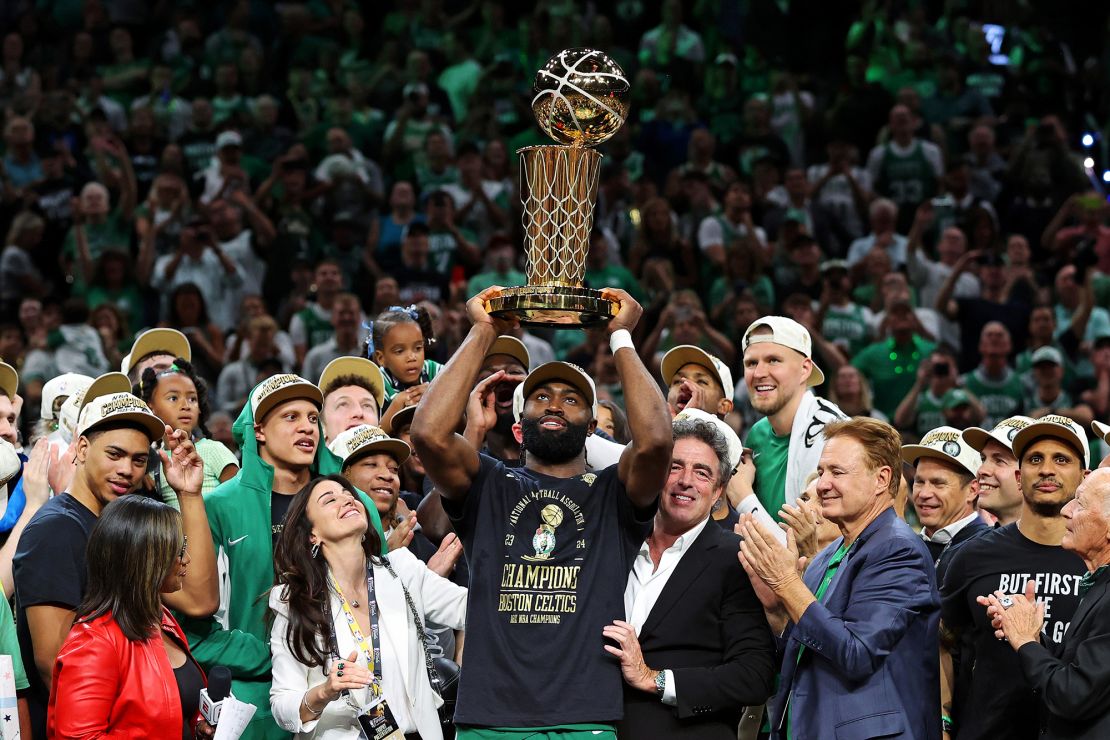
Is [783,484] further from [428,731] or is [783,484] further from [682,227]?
[682,227]

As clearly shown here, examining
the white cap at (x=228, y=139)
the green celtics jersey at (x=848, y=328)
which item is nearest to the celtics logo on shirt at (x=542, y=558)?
the green celtics jersey at (x=848, y=328)

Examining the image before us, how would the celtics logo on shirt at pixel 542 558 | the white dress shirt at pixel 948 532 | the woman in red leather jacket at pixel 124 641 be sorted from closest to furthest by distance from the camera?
the woman in red leather jacket at pixel 124 641, the celtics logo on shirt at pixel 542 558, the white dress shirt at pixel 948 532

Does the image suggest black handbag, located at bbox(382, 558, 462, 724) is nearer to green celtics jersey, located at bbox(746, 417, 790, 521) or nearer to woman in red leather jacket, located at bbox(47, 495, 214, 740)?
woman in red leather jacket, located at bbox(47, 495, 214, 740)

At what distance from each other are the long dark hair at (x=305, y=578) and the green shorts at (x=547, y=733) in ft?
2.26

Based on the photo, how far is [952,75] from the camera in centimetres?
1493

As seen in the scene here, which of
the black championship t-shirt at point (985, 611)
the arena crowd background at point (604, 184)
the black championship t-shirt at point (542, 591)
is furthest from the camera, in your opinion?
the arena crowd background at point (604, 184)

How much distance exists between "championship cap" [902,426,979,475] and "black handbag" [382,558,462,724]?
7.60ft

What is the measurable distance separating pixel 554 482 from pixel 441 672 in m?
1.10

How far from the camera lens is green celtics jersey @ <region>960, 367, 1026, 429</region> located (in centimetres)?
1068

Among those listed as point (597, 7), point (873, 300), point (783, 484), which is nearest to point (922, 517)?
point (783, 484)

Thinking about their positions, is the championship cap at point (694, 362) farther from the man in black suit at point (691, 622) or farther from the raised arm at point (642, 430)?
the raised arm at point (642, 430)

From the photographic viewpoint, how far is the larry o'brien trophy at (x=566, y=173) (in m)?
5.06

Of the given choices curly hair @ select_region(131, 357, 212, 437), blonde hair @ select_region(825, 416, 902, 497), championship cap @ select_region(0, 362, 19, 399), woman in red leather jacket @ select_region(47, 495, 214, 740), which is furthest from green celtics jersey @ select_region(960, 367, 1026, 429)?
woman in red leather jacket @ select_region(47, 495, 214, 740)

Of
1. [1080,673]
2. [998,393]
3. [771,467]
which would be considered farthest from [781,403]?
[998,393]
